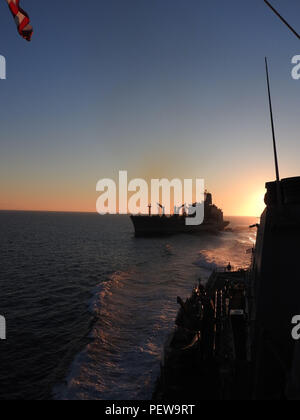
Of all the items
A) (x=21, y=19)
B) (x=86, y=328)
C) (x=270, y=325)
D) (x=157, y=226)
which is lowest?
(x=86, y=328)

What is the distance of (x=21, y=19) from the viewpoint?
Answer: 8.35 m

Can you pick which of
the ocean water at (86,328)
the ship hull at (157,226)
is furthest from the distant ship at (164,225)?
the ocean water at (86,328)

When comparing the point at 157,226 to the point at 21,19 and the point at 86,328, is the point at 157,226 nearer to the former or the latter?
the point at 86,328

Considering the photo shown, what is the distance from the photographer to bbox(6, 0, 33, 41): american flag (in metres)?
8.29

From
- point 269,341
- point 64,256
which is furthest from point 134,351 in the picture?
point 64,256

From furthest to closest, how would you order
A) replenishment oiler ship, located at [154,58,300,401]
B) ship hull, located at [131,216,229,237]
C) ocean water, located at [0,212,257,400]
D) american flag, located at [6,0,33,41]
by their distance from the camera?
ship hull, located at [131,216,229,237] < ocean water, located at [0,212,257,400] < american flag, located at [6,0,33,41] < replenishment oiler ship, located at [154,58,300,401]

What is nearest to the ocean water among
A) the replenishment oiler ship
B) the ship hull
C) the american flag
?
the replenishment oiler ship

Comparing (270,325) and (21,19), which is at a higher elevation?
(21,19)

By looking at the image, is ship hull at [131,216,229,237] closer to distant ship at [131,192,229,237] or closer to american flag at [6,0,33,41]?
distant ship at [131,192,229,237]

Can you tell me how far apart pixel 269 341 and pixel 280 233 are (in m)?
3.06

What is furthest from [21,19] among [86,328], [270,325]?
[86,328]

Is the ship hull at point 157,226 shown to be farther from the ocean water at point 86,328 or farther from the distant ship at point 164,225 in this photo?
the ocean water at point 86,328

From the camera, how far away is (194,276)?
35.5 meters

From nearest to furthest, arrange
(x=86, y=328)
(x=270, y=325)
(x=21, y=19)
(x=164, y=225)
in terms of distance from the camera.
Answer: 1. (x=270, y=325)
2. (x=21, y=19)
3. (x=86, y=328)
4. (x=164, y=225)
